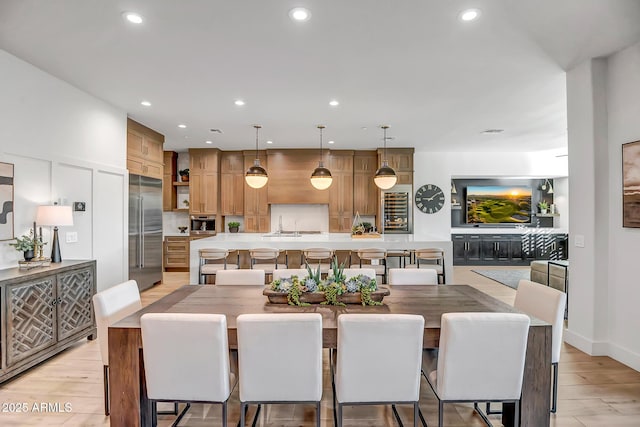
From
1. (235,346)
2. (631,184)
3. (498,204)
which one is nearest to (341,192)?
(498,204)

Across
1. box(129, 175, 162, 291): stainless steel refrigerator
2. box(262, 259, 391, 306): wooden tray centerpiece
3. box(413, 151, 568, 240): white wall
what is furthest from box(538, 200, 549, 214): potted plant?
box(129, 175, 162, 291): stainless steel refrigerator

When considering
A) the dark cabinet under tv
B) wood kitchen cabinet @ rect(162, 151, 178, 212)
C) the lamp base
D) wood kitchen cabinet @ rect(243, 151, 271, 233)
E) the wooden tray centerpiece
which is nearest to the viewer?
the wooden tray centerpiece

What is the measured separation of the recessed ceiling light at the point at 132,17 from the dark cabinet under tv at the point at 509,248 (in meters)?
8.05

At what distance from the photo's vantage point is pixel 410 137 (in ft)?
22.4

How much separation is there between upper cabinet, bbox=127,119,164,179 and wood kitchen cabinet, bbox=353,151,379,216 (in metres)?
4.07

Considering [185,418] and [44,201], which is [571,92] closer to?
[185,418]

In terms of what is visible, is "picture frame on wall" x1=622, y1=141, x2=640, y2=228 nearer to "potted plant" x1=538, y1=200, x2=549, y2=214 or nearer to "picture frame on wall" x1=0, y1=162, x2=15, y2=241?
"picture frame on wall" x1=0, y1=162, x2=15, y2=241

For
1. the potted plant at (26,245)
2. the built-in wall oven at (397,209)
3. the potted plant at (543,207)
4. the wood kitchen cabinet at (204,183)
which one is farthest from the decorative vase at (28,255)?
the potted plant at (543,207)

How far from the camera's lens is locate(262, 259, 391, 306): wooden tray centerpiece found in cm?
243

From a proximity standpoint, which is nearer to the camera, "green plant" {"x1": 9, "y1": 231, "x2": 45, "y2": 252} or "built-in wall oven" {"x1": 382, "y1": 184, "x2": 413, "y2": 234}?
"green plant" {"x1": 9, "y1": 231, "x2": 45, "y2": 252}

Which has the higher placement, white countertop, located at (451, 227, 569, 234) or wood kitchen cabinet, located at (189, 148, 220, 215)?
wood kitchen cabinet, located at (189, 148, 220, 215)

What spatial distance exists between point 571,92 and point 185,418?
457 centimetres

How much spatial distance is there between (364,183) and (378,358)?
251 inches

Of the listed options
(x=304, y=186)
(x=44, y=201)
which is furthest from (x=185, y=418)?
(x=304, y=186)
